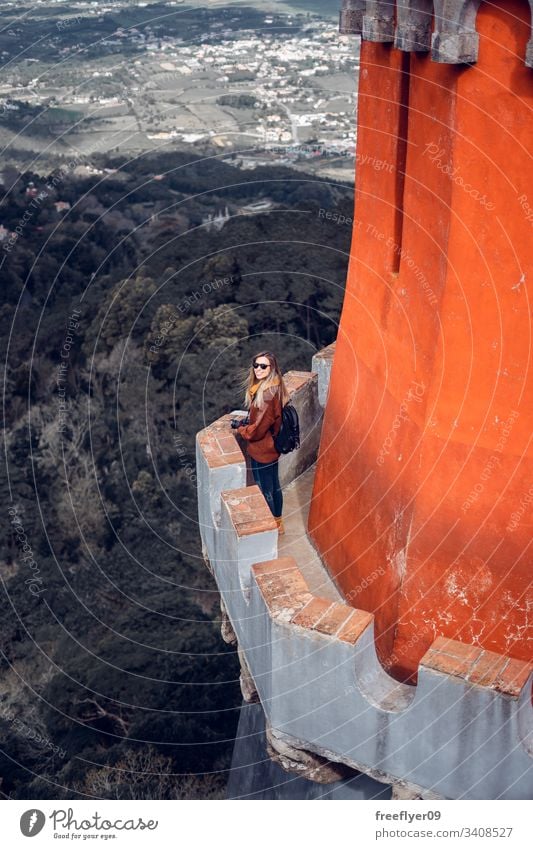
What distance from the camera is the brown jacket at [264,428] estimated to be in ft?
27.6

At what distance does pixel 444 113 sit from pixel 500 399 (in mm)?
1670

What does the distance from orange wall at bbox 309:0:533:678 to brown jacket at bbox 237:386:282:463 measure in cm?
97

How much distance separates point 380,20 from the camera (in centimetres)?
626

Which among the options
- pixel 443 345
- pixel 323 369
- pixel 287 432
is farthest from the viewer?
pixel 323 369

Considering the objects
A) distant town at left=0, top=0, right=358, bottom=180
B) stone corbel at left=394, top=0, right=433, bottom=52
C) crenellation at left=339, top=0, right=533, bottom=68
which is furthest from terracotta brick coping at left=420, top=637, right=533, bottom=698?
distant town at left=0, top=0, right=358, bottom=180

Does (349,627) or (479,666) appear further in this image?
(349,627)

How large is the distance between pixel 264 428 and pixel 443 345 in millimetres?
2568

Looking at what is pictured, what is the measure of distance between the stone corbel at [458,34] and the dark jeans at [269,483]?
13.1 ft

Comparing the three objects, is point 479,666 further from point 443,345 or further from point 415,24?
point 415,24

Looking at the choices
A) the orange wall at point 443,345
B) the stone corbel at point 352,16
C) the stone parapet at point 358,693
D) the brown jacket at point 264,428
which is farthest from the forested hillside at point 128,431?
the stone corbel at point 352,16

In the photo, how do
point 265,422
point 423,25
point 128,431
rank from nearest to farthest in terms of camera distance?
1. point 423,25
2. point 265,422
3. point 128,431

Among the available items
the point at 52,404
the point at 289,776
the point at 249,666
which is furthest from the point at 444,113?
the point at 52,404

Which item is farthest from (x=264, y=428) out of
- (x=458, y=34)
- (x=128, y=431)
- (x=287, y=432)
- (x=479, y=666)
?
(x=128, y=431)

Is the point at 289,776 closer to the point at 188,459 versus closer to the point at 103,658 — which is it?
the point at 103,658
